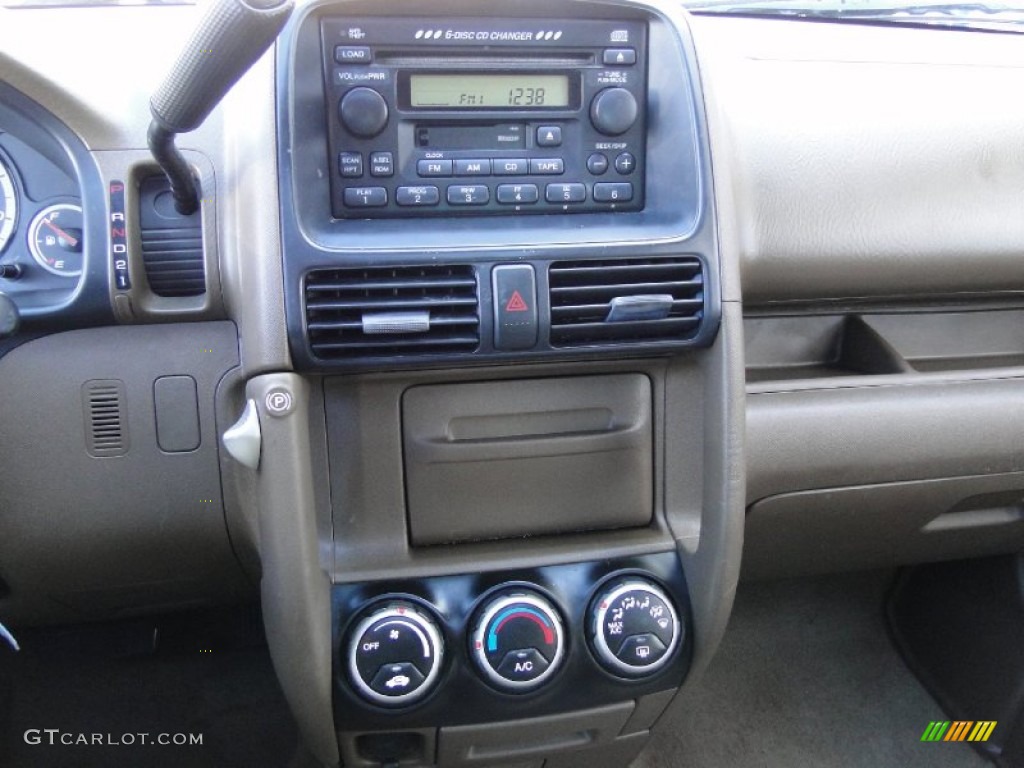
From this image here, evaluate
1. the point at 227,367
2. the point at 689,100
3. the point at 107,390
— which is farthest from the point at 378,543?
the point at 689,100

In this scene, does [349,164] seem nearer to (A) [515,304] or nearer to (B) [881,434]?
(A) [515,304]

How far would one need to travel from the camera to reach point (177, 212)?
1132 millimetres

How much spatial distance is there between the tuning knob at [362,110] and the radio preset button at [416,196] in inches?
3.0

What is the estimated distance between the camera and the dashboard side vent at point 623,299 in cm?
100

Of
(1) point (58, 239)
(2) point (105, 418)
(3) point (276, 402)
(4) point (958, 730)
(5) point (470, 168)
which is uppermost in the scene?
(5) point (470, 168)

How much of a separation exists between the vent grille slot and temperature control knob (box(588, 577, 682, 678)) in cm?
71

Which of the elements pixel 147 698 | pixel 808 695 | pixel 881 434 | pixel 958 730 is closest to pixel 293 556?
pixel 881 434

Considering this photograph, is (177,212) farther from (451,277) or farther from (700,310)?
(700,310)

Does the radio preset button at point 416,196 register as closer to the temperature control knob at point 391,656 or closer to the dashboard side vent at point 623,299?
the dashboard side vent at point 623,299

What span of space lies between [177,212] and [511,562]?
640 millimetres

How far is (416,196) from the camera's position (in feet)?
A: 3.37

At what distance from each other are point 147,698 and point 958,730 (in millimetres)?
1809

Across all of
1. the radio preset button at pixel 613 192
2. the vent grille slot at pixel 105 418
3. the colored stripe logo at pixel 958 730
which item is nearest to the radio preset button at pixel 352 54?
the radio preset button at pixel 613 192

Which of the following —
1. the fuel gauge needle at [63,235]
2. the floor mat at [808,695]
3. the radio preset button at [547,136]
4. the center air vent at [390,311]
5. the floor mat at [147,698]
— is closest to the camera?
the center air vent at [390,311]
